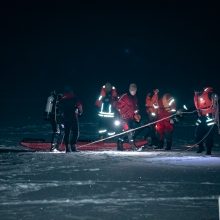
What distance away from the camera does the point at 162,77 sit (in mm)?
71688

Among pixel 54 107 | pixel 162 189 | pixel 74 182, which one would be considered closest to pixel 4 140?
pixel 54 107

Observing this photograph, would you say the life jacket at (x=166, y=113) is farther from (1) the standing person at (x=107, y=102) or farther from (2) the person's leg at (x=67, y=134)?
(2) the person's leg at (x=67, y=134)

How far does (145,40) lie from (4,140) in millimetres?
87674

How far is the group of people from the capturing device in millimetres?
17250

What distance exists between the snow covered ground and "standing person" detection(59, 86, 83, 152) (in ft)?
3.22

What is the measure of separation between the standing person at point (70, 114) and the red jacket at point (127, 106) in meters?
1.20

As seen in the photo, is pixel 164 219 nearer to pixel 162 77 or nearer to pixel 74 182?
pixel 74 182

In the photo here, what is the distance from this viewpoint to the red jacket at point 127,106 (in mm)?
18578

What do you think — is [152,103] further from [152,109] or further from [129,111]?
[129,111]

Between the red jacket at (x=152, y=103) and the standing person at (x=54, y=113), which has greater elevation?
the red jacket at (x=152, y=103)

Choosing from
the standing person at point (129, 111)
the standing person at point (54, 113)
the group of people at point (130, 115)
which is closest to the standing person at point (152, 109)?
the group of people at point (130, 115)

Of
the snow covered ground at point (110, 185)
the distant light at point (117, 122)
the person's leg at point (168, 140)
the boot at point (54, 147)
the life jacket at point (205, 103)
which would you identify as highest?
the life jacket at point (205, 103)

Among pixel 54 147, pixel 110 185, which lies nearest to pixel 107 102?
pixel 54 147

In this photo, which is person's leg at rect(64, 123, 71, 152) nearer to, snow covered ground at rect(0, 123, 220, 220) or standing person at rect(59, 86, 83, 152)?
standing person at rect(59, 86, 83, 152)
